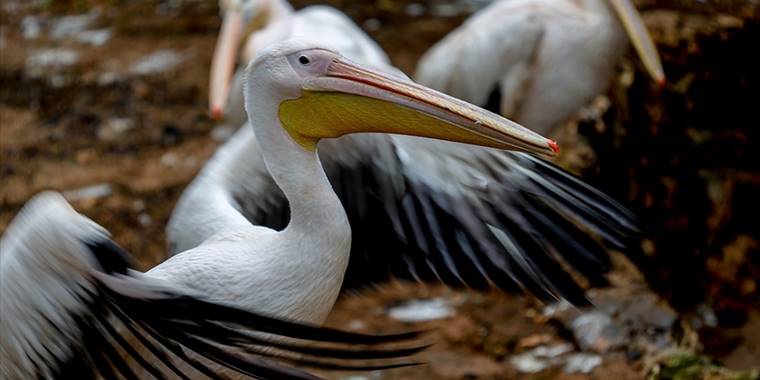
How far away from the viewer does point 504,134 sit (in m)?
2.20

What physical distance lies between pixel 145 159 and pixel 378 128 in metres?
3.33

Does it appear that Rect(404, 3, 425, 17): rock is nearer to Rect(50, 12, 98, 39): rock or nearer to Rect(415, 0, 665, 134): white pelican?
Rect(50, 12, 98, 39): rock

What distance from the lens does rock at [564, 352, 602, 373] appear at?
3.67 metres

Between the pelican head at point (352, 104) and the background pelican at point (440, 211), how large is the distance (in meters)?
0.43

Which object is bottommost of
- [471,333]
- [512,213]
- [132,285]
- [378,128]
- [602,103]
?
[471,333]

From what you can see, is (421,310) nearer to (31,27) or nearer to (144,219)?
(144,219)

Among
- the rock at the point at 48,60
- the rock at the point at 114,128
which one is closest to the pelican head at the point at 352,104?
the rock at the point at 114,128

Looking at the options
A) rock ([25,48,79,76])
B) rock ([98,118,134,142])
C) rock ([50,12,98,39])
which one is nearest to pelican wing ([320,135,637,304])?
rock ([98,118,134,142])

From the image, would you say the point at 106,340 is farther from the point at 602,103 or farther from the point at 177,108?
the point at 177,108

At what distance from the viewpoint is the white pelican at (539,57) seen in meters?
4.40

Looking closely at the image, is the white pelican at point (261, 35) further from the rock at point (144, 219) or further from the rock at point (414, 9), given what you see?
the rock at point (414, 9)

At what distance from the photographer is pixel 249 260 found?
7.80 ft

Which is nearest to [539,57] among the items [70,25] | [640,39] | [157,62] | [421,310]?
[640,39]

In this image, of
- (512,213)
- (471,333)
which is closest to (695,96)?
(471,333)
